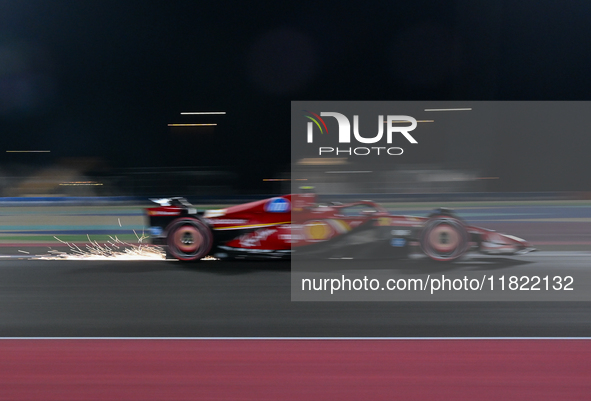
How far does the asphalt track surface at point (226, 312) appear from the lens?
3.69m

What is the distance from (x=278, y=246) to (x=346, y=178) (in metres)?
3.90

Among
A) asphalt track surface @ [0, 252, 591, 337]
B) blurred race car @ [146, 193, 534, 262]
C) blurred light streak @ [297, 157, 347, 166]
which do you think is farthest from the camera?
blurred light streak @ [297, 157, 347, 166]

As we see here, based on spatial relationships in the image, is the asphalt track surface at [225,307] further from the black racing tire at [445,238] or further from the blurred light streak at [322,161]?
the blurred light streak at [322,161]

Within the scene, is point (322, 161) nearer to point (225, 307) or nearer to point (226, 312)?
point (225, 307)

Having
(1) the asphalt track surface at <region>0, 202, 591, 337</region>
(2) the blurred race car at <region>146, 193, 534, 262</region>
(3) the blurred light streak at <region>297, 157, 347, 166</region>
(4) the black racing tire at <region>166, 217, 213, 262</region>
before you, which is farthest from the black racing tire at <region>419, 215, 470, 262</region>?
(3) the blurred light streak at <region>297, 157, 347, 166</region>

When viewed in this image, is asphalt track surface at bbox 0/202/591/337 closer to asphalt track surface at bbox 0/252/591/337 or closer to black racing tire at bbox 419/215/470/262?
asphalt track surface at bbox 0/252/591/337

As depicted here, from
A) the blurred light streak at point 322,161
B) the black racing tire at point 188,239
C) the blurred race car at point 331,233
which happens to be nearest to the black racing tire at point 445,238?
the blurred race car at point 331,233

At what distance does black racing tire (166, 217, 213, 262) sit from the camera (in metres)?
6.33

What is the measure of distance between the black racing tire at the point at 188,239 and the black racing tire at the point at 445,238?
2491 mm

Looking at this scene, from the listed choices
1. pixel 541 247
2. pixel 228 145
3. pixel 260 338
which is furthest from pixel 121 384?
pixel 228 145

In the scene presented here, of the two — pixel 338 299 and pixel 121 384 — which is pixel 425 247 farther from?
pixel 121 384

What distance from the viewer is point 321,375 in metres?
2.86

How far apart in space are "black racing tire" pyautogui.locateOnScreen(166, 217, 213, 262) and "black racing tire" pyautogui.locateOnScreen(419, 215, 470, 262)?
8.17 ft

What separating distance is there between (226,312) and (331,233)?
83.3 inches
